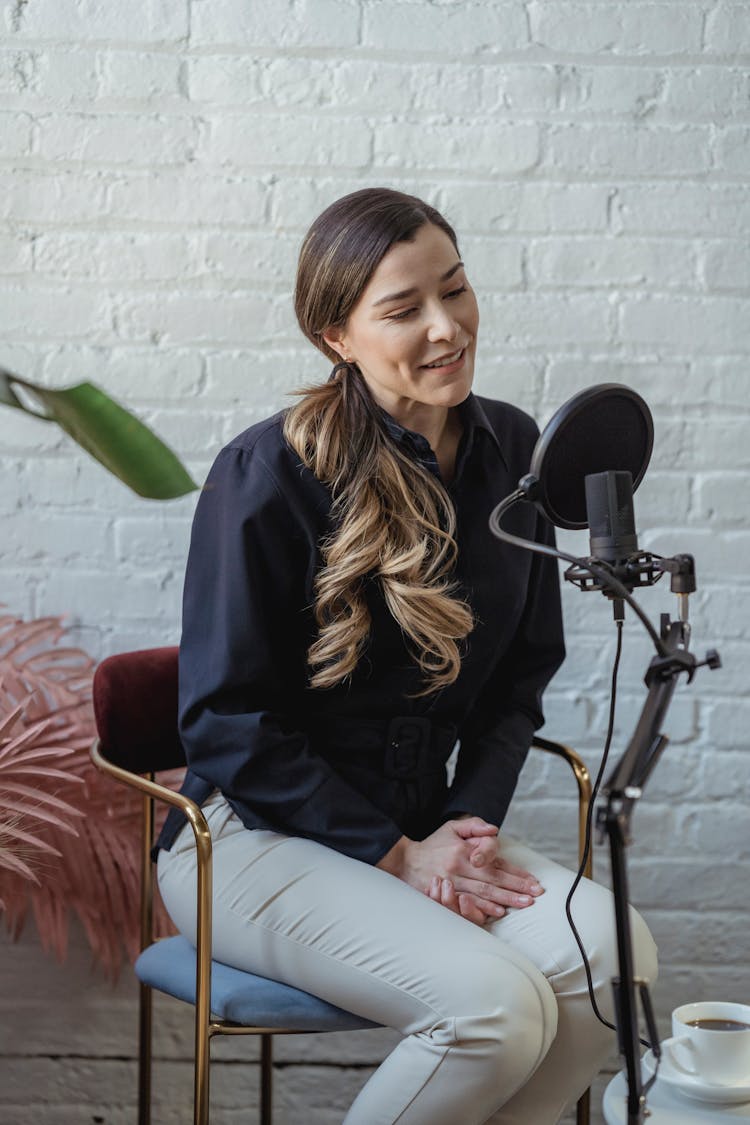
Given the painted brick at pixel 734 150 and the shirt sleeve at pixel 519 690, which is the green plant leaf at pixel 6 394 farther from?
the painted brick at pixel 734 150

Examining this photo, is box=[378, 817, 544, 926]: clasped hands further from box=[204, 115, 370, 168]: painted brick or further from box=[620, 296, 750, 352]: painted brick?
box=[204, 115, 370, 168]: painted brick

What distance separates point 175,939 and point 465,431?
0.76 m

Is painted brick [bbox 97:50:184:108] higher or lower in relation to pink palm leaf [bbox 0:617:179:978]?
higher

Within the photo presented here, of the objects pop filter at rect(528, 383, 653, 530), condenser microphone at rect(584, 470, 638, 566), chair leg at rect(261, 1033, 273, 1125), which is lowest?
chair leg at rect(261, 1033, 273, 1125)

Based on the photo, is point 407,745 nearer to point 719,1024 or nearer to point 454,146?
point 719,1024

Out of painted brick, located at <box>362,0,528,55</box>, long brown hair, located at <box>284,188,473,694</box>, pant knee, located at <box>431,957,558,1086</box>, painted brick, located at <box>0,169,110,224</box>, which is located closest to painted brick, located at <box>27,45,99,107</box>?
painted brick, located at <box>0,169,110,224</box>

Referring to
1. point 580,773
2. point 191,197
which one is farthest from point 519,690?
point 191,197

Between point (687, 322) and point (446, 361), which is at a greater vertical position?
point (687, 322)

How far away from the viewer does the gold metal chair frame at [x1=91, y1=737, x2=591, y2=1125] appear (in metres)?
1.41

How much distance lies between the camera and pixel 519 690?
176cm

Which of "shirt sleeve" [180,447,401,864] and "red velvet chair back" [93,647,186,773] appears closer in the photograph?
"shirt sleeve" [180,447,401,864]

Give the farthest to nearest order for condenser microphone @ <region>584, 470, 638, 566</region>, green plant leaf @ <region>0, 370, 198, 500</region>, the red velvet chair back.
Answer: the red velvet chair back
condenser microphone @ <region>584, 470, 638, 566</region>
green plant leaf @ <region>0, 370, 198, 500</region>

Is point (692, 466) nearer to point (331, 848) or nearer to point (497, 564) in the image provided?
point (497, 564)

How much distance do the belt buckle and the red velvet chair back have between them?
0.32m
